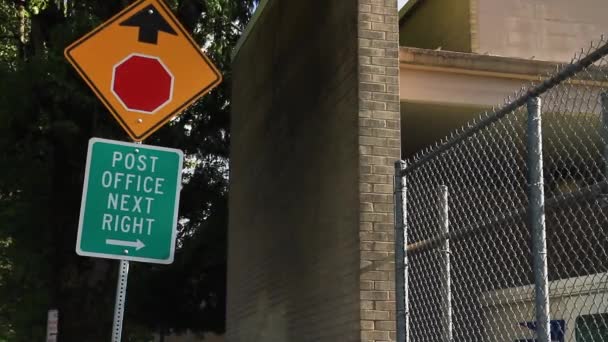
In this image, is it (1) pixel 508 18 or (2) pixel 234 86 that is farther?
(2) pixel 234 86

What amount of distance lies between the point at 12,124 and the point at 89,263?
2728 millimetres

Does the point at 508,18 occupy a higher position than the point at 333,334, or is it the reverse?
the point at 508,18

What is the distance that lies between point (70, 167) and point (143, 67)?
34.8ft

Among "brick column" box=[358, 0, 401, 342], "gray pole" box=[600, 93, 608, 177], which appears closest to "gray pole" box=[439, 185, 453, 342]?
"gray pole" box=[600, 93, 608, 177]

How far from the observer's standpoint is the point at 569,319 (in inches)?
193

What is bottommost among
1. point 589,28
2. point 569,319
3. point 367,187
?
point 569,319

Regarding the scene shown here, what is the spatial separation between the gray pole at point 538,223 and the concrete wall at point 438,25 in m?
5.86

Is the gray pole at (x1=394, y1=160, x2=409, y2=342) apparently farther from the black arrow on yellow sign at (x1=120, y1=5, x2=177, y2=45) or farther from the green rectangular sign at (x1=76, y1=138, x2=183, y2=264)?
the black arrow on yellow sign at (x1=120, y1=5, x2=177, y2=45)

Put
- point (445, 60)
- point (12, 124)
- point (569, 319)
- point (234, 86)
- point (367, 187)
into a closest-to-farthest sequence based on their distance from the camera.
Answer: point (569, 319) < point (367, 187) < point (445, 60) < point (234, 86) < point (12, 124)

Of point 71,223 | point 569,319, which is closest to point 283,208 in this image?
point 569,319

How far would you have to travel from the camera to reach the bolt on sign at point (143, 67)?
5176mm

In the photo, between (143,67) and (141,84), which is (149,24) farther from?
(141,84)

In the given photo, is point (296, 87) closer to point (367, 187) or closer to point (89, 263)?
point (367, 187)

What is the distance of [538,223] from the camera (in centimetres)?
379
